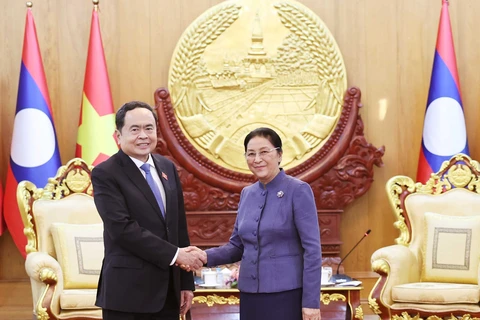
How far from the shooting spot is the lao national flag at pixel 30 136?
16.6 feet

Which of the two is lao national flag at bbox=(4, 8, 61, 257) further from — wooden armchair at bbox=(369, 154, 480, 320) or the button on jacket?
the button on jacket

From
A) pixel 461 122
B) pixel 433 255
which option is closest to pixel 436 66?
pixel 461 122

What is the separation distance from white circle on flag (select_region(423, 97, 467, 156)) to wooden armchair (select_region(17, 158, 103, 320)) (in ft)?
7.86

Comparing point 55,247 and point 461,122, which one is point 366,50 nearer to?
point 461,122

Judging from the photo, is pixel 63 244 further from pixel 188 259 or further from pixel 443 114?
pixel 443 114

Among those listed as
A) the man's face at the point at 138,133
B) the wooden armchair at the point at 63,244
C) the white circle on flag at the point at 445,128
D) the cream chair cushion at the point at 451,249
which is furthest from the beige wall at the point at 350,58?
the man's face at the point at 138,133

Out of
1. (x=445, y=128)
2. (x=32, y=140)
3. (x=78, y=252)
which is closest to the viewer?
(x=78, y=252)

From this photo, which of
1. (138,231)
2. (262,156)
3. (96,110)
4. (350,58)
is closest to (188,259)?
(138,231)

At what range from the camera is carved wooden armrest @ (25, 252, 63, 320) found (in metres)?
4.04

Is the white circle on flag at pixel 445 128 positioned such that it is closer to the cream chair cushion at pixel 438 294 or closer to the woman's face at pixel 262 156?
the cream chair cushion at pixel 438 294

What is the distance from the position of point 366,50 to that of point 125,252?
11.6 feet

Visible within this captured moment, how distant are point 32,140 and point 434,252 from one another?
2.77m

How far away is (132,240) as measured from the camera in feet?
7.71

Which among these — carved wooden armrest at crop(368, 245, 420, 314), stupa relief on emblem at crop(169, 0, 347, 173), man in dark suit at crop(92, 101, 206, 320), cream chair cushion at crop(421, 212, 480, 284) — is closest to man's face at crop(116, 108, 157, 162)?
man in dark suit at crop(92, 101, 206, 320)
